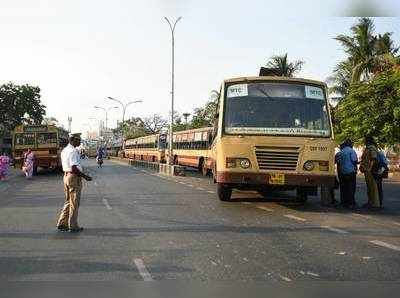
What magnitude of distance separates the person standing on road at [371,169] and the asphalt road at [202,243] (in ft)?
1.50

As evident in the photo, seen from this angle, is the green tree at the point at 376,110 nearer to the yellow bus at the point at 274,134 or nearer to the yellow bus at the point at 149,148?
the yellow bus at the point at 274,134

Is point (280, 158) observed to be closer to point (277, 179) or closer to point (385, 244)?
point (277, 179)

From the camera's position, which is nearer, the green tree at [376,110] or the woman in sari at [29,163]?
the woman in sari at [29,163]

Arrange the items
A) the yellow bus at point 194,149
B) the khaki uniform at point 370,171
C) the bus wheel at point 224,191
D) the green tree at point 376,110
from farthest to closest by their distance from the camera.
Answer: the yellow bus at point 194,149 < the green tree at point 376,110 < the bus wheel at point 224,191 < the khaki uniform at point 370,171

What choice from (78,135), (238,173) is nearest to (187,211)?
(238,173)

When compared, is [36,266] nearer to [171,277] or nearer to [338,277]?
[171,277]

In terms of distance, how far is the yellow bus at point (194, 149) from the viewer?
1375 inches

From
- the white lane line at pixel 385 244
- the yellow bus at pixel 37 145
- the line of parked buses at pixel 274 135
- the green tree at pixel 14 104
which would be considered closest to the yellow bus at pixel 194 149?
the yellow bus at pixel 37 145

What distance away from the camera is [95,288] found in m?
6.67

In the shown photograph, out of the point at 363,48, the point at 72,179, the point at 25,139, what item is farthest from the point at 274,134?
the point at 363,48

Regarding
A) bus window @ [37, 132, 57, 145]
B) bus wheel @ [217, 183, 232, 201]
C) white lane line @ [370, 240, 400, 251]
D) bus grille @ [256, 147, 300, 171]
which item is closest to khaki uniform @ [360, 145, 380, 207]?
bus grille @ [256, 147, 300, 171]

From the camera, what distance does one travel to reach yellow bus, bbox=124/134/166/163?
53366 millimetres

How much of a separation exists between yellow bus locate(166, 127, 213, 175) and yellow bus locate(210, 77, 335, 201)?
16414mm

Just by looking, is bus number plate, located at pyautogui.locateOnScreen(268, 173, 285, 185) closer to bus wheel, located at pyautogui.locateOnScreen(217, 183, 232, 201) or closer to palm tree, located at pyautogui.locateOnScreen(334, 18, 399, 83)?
bus wheel, located at pyautogui.locateOnScreen(217, 183, 232, 201)
